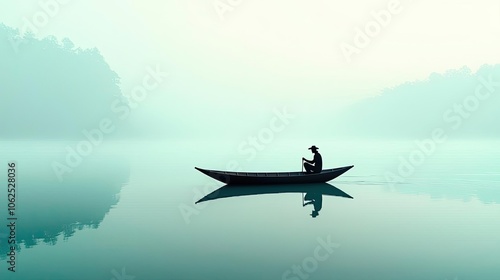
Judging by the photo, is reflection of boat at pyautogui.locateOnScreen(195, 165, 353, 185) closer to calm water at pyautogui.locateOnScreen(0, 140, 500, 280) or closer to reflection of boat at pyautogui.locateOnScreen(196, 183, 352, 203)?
reflection of boat at pyautogui.locateOnScreen(196, 183, 352, 203)

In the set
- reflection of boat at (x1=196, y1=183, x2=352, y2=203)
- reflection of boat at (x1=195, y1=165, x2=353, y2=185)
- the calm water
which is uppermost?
reflection of boat at (x1=195, y1=165, x2=353, y2=185)

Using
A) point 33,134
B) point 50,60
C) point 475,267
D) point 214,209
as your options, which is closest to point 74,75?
point 50,60

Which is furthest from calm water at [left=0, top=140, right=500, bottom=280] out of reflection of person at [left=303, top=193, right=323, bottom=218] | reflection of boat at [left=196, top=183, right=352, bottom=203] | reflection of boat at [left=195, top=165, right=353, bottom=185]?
reflection of boat at [left=195, top=165, right=353, bottom=185]

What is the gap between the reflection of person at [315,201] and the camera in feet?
52.5

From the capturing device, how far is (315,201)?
1861 centimetres

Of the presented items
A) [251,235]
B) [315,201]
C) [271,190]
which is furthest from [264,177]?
[251,235]

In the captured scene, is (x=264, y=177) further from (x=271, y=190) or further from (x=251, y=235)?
(x=251, y=235)

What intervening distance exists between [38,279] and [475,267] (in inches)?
374

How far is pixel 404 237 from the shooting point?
1208 cm

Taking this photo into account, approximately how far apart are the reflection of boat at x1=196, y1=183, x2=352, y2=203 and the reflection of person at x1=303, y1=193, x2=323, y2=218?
0.99m

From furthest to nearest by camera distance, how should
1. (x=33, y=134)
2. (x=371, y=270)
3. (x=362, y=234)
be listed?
(x=33, y=134) < (x=362, y=234) < (x=371, y=270)

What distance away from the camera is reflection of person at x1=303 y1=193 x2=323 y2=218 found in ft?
52.5

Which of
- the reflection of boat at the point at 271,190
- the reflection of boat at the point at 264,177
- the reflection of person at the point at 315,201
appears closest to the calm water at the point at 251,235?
the reflection of person at the point at 315,201

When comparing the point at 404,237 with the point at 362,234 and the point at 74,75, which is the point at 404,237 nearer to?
the point at 362,234
